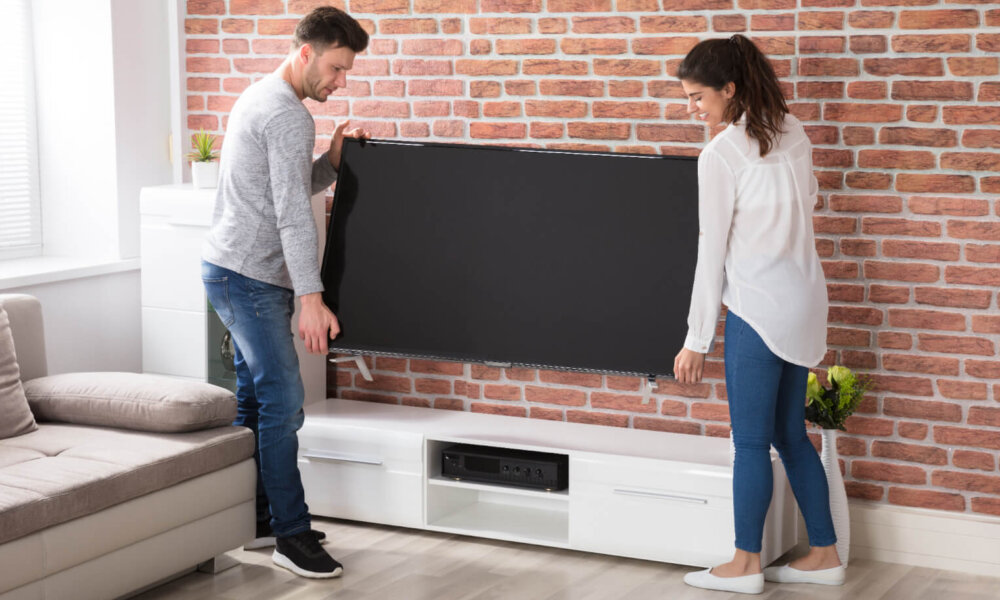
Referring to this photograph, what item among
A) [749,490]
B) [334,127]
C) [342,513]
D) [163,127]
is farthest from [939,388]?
[163,127]

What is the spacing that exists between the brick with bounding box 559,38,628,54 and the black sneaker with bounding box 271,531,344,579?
6.01ft

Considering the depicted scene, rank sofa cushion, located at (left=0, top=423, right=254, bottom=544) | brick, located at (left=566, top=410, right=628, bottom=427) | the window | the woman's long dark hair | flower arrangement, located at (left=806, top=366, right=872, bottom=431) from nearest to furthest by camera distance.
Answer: sofa cushion, located at (left=0, top=423, right=254, bottom=544)
the woman's long dark hair
flower arrangement, located at (left=806, top=366, right=872, bottom=431)
brick, located at (left=566, top=410, right=628, bottom=427)
the window

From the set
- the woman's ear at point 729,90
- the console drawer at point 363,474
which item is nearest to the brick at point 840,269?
the woman's ear at point 729,90

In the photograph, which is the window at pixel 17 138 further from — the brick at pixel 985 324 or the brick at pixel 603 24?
the brick at pixel 985 324

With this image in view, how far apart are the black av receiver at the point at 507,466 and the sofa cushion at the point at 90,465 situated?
0.73 metres

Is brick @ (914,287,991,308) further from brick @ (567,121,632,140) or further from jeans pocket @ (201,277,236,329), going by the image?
jeans pocket @ (201,277,236,329)

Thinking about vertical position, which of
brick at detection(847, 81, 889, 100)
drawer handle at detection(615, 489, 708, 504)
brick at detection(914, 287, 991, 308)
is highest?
brick at detection(847, 81, 889, 100)

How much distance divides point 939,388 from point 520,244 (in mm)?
1405

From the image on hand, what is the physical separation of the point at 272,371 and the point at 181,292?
3.25ft

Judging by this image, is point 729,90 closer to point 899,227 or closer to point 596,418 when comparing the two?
point 899,227

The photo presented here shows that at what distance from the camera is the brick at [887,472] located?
12.7ft

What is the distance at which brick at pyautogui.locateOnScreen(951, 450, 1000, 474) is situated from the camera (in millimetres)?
3768

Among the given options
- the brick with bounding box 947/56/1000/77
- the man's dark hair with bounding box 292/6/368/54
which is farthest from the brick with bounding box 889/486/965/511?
the man's dark hair with bounding box 292/6/368/54

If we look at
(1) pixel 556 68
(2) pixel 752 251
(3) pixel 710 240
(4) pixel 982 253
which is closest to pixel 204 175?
(1) pixel 556 68
